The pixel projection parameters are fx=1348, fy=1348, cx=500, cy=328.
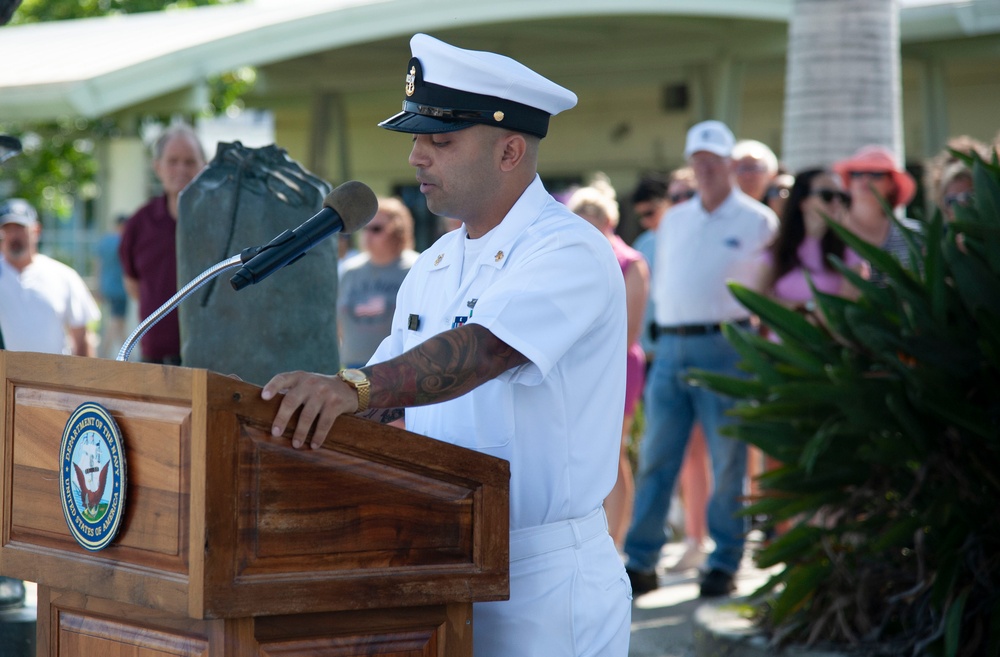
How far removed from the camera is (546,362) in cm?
238

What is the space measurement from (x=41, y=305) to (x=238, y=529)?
5.63 m

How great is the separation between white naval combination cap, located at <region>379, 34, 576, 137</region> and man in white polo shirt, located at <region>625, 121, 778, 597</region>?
13.8 feet

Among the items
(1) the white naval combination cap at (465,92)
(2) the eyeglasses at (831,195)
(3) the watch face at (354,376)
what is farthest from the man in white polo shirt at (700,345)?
(3) the watch face at (354,376)

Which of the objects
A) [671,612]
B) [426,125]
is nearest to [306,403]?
[426,125]

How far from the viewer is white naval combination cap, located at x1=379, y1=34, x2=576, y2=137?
2.52 m

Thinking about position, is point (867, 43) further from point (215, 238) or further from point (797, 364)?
point (215, 238)

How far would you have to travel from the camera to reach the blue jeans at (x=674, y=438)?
6.63m

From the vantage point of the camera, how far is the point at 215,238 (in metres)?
3.80

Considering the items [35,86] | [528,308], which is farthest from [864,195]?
[35,86]

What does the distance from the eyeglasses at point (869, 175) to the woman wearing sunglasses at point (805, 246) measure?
155 millimetres

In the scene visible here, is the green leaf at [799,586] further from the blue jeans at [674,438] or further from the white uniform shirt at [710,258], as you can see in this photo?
the white uniform shirt at [710,258]

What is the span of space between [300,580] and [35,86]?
40.8 ft

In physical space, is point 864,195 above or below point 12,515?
above

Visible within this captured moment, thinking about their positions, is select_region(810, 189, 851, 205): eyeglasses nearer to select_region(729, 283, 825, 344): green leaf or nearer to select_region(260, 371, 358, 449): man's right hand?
select_region(729, 283, 825, 344): green leaf
